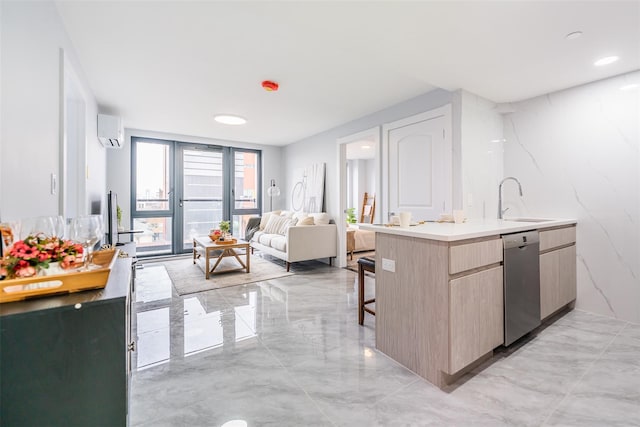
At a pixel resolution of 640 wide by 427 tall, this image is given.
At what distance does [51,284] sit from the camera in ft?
2.64

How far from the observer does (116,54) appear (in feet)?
8.15

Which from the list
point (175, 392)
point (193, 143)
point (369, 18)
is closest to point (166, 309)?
point (175, 392)

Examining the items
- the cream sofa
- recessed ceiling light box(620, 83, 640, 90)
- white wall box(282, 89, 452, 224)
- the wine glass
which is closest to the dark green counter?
the wine glass

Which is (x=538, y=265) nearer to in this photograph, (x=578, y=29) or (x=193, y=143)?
(x=578, y=29)

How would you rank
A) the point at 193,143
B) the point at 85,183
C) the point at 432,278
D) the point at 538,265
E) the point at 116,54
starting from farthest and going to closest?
the point at 193,143
the point at 85,183
the point at 116,54
the point at 538,265
the point at 432,278

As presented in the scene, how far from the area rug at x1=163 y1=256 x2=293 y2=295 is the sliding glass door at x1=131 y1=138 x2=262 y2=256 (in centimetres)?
87

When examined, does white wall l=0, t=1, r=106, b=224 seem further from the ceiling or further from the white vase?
the white vase

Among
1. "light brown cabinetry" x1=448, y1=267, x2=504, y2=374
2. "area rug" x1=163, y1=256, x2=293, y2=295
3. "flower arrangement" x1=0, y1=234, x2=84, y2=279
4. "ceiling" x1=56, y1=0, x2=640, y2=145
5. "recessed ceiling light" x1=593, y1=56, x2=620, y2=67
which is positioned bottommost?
"area rug" x1=163, y1=256, x2=293, y2=295

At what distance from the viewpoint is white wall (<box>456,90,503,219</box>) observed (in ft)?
9.98

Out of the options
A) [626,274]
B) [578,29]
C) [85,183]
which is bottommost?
[626,274]

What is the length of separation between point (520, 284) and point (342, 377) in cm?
146

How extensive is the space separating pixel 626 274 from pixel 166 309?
174 inches

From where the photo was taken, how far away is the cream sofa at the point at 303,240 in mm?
4430

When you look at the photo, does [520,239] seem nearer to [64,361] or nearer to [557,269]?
[557,269]
